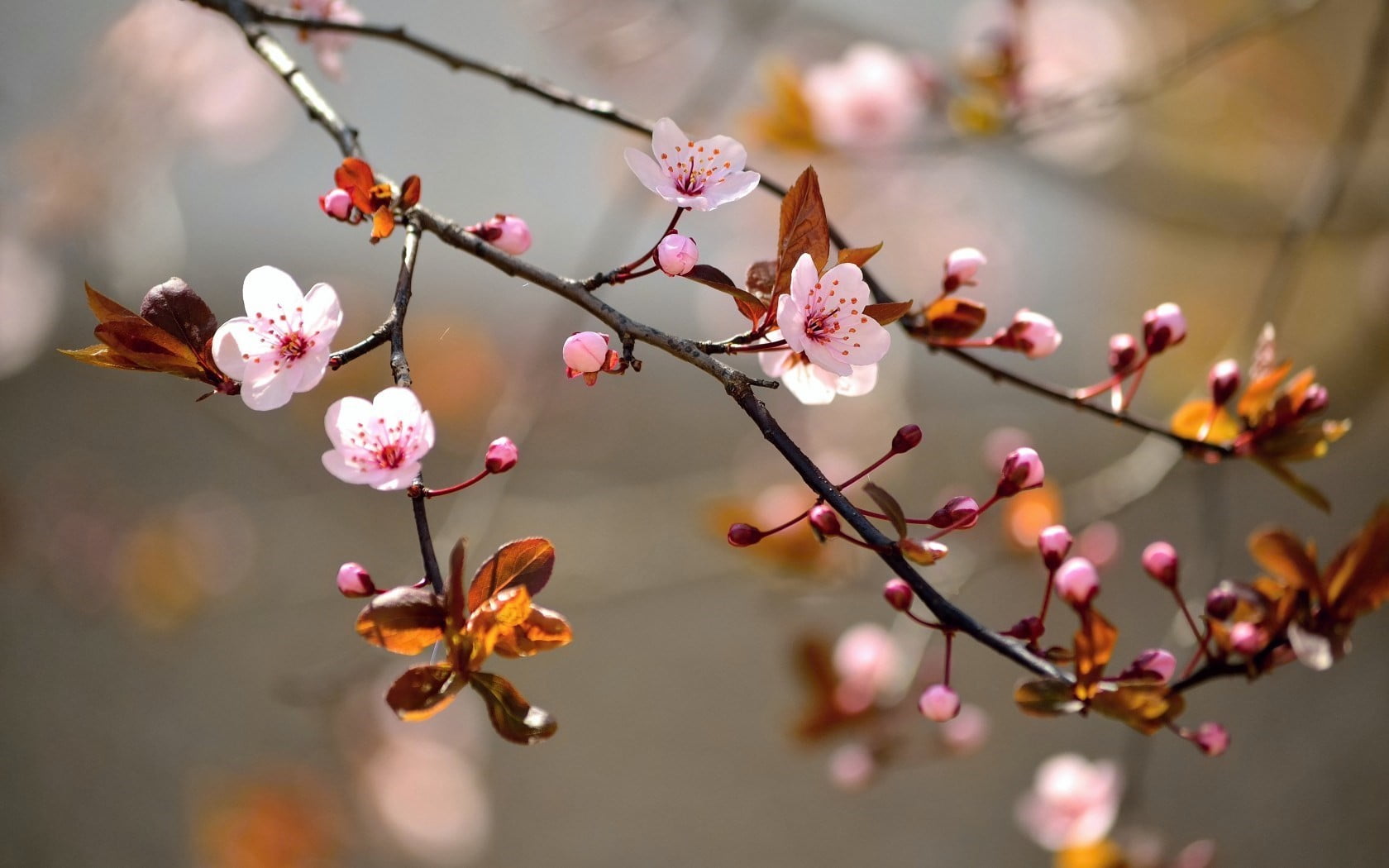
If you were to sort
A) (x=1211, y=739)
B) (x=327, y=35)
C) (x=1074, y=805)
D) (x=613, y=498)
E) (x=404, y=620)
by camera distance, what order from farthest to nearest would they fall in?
(x=613, y=498) < (x=1074, y=805) < (x=327, y=35) < (x=1211, y=739) < (x=404, y=620)

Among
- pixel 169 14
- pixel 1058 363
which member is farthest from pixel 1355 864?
pixel 169 14

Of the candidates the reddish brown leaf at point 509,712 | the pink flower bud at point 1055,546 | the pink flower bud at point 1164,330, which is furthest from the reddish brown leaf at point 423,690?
the pink flower bud at point 1164,330

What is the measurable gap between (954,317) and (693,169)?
5.4 inches

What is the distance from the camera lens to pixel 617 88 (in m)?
1.44

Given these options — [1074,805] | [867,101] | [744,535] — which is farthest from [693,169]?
[867,101]

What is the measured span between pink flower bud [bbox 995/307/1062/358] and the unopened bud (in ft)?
0.16

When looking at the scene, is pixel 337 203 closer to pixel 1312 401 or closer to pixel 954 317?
pixel 954 317

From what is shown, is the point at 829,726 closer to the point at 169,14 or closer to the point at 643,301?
the point at 169,14

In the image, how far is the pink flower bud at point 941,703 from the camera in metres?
0.36

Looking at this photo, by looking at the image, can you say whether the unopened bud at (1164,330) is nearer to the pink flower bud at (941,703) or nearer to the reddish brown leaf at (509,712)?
the pink flower bud at (941,703)

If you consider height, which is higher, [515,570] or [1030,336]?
[1030,336]

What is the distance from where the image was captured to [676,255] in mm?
301

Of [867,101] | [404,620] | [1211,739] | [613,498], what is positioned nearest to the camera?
[404,620]

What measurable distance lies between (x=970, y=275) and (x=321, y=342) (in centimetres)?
26
